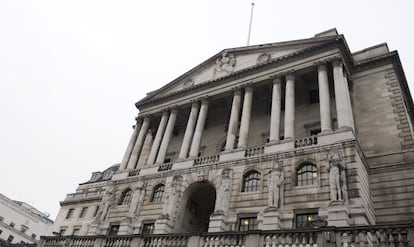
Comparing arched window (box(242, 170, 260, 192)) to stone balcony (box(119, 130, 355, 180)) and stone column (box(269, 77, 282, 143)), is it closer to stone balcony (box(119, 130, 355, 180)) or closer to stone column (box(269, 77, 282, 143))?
stone balcony (box(119, 130, 355, 180))

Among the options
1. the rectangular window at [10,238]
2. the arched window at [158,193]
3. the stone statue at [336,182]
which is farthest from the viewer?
the rectangular window at [10,238]

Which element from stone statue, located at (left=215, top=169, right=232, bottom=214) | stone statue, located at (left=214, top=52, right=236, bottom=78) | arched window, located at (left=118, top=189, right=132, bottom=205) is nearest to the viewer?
stone statue, located at (left=215, top=169, right=232, bottom=214)

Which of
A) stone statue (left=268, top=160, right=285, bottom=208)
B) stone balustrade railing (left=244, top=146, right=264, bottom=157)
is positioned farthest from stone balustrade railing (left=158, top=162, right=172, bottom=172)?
stone statue (left=268, top=160, right=285, bottom=208)

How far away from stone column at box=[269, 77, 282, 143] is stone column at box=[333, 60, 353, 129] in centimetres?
474

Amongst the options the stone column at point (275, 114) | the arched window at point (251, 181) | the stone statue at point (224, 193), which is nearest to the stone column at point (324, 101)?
the stone column at point (275, 114)

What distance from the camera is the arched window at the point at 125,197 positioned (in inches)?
1204

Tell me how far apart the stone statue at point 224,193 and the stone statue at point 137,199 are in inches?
323

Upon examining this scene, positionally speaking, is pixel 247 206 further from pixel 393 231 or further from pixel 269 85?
pixel 269 85

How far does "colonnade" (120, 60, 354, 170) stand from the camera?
80.8ft

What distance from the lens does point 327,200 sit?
20234 mm

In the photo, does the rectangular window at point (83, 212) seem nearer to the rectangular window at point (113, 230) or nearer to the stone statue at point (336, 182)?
the rectangular window at point (113, 230)

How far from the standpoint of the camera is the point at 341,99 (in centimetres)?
2445

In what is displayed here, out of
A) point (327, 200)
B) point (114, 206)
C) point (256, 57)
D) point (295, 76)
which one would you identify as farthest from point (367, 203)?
point (114, 206)

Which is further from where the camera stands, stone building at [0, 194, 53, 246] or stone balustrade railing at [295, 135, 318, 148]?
stone building at [0, 194, 53, 246]
